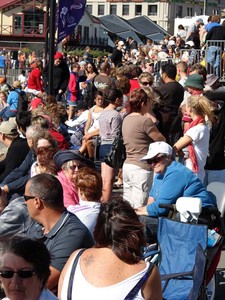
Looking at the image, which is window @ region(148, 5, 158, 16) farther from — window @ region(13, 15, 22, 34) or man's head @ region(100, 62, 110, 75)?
man's head @ region(100, 62, 110, 75)

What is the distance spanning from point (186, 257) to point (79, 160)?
1307 mm

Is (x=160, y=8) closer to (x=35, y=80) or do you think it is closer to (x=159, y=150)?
(x=35, y=80)

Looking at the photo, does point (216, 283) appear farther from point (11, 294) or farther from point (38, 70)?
point (38, 70)

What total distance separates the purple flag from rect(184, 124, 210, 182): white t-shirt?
163 inches

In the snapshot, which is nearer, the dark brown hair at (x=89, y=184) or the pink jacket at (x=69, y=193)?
the dark brown hair at (x=89, y=184)

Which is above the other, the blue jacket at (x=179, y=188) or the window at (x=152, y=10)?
the window at (x=152, y=10)

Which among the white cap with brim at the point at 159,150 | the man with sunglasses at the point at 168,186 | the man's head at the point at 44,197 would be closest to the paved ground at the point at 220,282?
the man with sunglasses at the point at 168,186

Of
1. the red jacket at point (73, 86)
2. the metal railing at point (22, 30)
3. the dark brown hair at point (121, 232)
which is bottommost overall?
the metal railing at point (22, 30)

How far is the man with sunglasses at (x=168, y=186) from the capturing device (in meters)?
6.85

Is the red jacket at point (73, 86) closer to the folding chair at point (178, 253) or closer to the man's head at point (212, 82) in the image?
the man's head at point (212, 82)

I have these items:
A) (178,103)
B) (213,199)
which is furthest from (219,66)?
(213,199)

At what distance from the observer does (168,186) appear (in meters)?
6.89

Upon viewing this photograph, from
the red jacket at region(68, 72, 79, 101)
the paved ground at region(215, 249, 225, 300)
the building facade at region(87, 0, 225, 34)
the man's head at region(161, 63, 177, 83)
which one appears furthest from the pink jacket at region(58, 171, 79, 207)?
the building facade at region(87, 0, 225, 34)

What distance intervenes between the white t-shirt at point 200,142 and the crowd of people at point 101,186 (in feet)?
0.04
